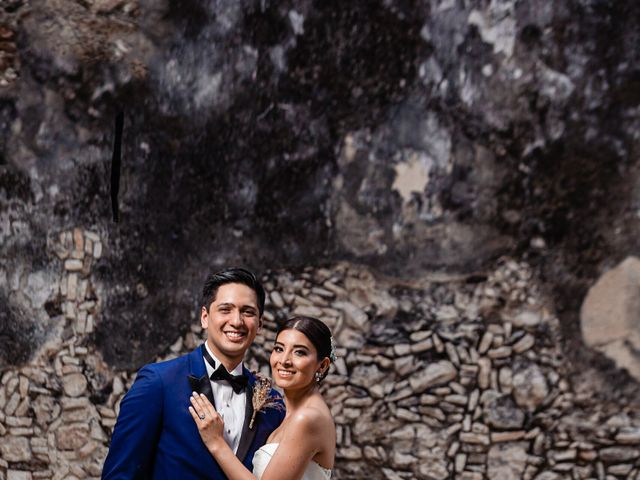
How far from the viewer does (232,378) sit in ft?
9.50

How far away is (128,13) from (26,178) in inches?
40.0

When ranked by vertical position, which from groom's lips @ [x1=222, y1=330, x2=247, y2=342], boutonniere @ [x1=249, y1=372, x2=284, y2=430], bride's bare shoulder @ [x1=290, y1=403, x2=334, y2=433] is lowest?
bride's bare shoulder @ [x1=290, y1=403, x2=334, y2=433]

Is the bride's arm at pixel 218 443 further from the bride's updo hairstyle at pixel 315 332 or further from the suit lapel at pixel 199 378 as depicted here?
the bride's updo hairstyle at pixel 315 332

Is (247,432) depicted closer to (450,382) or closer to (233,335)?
(233,335)

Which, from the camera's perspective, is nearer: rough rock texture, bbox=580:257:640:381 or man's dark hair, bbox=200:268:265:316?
man's dark hair, bbox=200:268:265:316

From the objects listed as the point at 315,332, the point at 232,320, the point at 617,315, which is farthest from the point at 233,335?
the point at 617,315

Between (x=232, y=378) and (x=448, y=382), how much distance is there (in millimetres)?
1951

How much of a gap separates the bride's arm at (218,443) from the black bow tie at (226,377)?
0.13 metres

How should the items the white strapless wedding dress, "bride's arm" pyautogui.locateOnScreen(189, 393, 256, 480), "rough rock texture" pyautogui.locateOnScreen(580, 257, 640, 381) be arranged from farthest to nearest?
"rough rock texture" pyautogui.locateOnScreen(580, 257, 640, 381) < the white strapless wedding dress < "bride's arm" pyautogui.locateOnScreen(189, 393, 256, 480)

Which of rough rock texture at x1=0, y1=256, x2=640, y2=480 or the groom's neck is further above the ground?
rough rock texture at x1=0, y1=256, x2=640, y2=480

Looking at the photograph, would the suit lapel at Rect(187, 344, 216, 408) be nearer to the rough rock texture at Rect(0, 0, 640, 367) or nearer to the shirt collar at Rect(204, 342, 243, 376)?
the shirt collar at Rect(204, 342, 243, 376)

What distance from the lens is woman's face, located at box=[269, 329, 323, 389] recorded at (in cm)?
287

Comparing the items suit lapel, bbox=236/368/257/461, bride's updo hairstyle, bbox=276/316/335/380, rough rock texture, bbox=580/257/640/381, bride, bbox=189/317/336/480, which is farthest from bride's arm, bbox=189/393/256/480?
rough rock texture, bbox=580/257/640/381

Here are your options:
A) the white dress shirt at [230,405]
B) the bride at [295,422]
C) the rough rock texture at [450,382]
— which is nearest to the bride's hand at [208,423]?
the bride at [295,422]
